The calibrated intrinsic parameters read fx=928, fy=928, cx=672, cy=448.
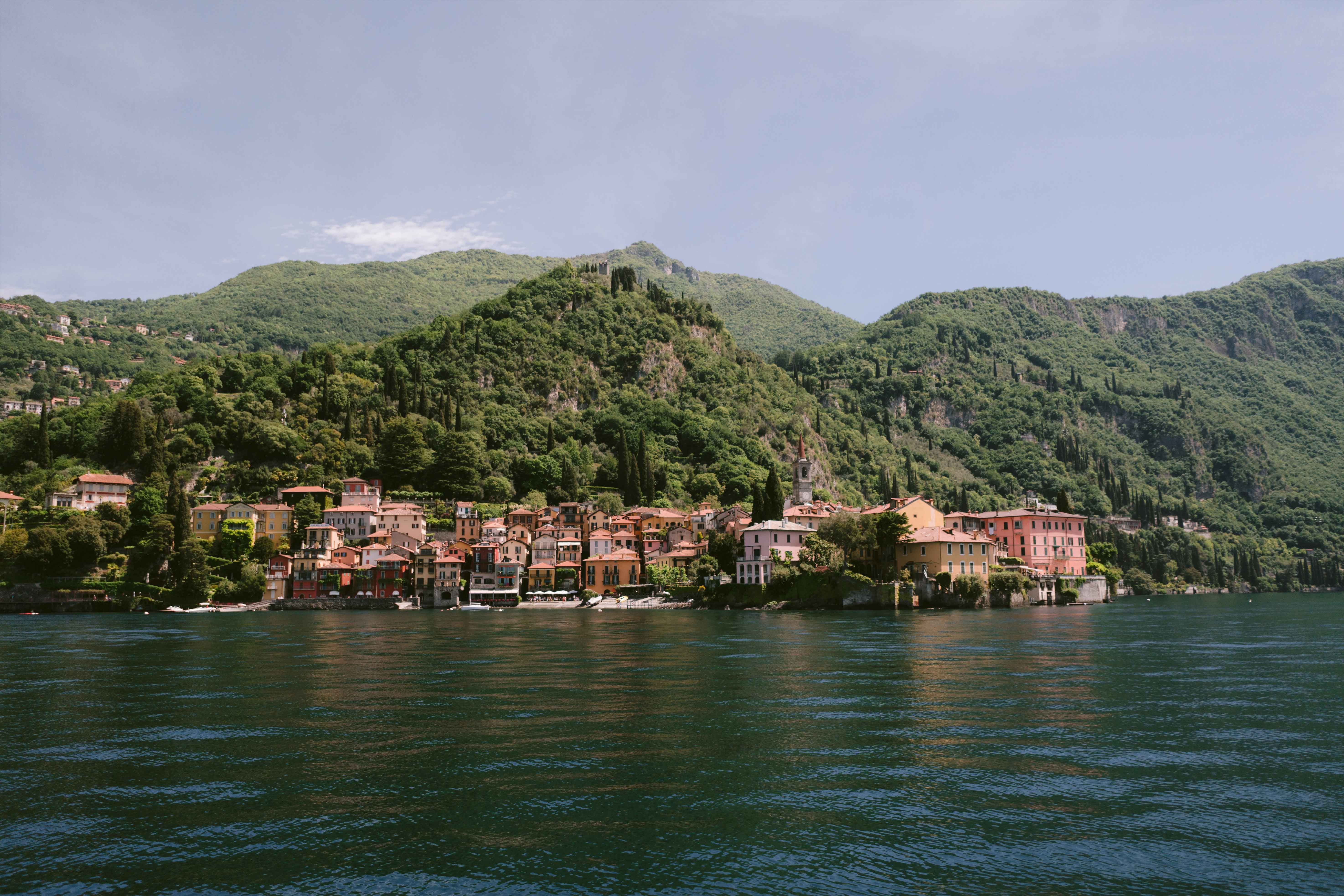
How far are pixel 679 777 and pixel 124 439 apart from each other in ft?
434

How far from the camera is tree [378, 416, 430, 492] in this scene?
465ft

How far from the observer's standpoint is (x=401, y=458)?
5576 inches

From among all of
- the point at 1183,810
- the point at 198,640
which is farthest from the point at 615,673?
the point at 198,640

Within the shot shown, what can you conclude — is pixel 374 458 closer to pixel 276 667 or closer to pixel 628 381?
pixel 628 381

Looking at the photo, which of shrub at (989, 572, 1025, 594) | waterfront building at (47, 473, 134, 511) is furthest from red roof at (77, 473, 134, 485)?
shrub at (989, 572, 1025, 594)

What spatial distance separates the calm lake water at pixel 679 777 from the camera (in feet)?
49.2

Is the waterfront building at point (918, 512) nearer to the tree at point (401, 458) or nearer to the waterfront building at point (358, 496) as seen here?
the waterfront building at point (358, 496)

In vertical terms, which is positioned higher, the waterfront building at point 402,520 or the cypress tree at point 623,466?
the cypress tree at point 623,466

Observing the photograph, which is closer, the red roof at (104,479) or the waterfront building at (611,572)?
the red roof at (104,479)

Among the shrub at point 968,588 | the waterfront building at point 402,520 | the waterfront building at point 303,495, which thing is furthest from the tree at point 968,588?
the waterfront building at point 303,495

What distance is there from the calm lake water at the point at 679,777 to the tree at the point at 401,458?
9814 cm

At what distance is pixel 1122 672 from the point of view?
39219mm

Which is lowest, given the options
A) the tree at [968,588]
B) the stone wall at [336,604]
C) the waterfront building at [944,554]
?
the stone wall at [336,604]

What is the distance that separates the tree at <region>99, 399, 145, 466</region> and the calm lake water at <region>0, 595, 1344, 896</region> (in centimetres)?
9517
